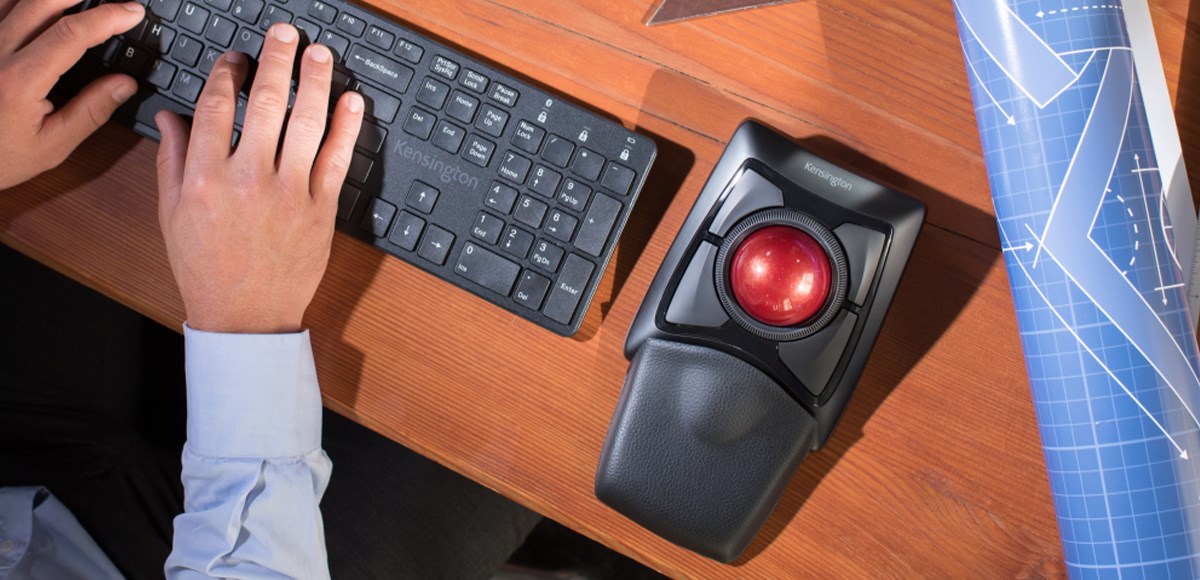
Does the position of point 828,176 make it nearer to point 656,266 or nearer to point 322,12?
point 656,266

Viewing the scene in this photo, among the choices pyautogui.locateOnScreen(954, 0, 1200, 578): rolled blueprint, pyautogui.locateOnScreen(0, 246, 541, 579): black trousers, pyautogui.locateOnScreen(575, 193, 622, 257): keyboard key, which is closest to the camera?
pyautogui.locateOnScreen(954, 0, 1200, 578): rolled blueprint

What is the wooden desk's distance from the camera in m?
0.53

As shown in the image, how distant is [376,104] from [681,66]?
190 mm

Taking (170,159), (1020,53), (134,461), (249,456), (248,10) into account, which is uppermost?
(1020,53)

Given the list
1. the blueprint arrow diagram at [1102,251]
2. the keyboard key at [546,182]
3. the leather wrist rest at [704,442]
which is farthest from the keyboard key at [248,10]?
the blueprint arrow diagram at [1102,251]

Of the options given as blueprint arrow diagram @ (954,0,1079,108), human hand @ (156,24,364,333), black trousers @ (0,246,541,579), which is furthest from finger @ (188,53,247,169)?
blueprint arrow diagram @ (954,0,1079,108)

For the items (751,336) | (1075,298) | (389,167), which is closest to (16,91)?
(389,167)

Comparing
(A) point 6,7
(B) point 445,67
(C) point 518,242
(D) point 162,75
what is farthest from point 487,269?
(A) point 6,7

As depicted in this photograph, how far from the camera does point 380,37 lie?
0.53 meters

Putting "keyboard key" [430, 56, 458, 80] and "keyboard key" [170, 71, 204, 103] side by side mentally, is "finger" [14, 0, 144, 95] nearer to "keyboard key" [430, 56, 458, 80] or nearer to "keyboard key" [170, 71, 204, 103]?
"keyboard key" [170, 71, 204, 103]

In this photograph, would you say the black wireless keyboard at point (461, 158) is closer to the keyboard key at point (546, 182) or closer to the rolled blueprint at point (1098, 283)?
the keyboard key at point (546, 182)

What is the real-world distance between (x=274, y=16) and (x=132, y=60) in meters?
0.10

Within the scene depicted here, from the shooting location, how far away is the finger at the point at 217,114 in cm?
52

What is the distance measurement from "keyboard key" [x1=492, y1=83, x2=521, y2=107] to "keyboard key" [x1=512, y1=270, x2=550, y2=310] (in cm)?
10
